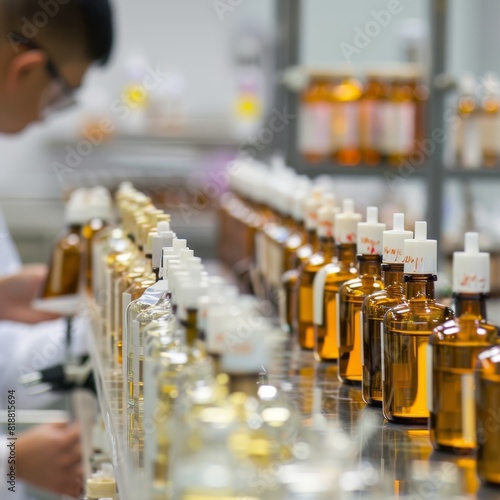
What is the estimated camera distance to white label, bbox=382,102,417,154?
4402 millimetres

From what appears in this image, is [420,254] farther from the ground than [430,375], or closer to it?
farther from the ground

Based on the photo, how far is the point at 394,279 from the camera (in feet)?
4.88

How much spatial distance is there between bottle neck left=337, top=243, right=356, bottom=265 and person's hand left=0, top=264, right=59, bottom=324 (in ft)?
4.77

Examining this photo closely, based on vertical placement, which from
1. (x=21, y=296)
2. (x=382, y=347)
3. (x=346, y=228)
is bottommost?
(x=21, y=296)

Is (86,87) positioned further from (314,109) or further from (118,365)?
(118,365)

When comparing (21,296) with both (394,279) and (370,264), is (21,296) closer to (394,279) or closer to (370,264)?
(370,264)

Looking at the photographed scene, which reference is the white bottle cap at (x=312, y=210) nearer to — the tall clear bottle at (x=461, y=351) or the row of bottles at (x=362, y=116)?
the tall clear bottle at (x=461, y=351)

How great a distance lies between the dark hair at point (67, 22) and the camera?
310 cm

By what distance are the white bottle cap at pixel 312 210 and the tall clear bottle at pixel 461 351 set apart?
921mm

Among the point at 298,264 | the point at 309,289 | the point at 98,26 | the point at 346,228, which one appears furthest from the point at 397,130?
the point at 346,228

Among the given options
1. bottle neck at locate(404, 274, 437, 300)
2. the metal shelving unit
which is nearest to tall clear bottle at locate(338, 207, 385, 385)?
bottle neck at locate(404, 274, 437, 300)

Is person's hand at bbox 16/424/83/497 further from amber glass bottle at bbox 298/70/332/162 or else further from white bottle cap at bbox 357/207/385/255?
amber glass bottle at bbox 298/70/332/162

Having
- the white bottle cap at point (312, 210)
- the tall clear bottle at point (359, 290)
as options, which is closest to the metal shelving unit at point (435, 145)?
the white bottle cap at point (312, 210)

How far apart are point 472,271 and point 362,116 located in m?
3.27
